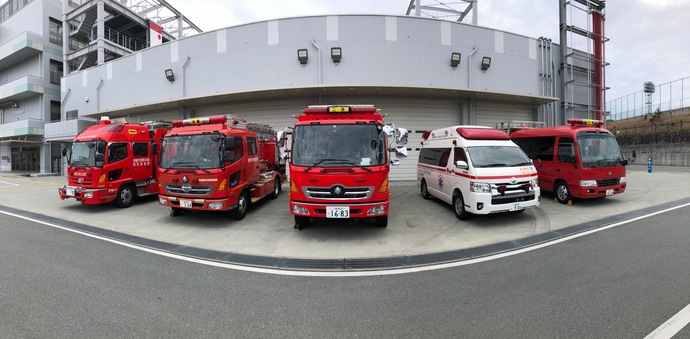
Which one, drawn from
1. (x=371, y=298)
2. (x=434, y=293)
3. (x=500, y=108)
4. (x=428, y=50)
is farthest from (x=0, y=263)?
(x=500, y=108)

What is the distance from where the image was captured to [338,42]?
47.1ft

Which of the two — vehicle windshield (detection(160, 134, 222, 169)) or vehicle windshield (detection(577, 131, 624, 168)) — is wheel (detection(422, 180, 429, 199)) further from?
vehicle windshield (detection(160, 134, 222, 169))

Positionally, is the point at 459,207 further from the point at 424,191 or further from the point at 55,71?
the point at 55,71

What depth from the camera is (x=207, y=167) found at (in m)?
7.34

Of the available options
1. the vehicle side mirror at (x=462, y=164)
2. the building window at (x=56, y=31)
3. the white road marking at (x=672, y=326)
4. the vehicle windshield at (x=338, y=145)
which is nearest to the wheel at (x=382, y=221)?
the vehicle windshield at (x=338, y=145)

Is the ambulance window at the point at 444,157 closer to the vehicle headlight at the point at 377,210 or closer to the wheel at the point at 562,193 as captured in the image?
the vehicle headlight at the point at 377,210

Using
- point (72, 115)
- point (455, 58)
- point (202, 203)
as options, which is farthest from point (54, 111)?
point (455, 58)

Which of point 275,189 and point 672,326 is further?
point 275,189

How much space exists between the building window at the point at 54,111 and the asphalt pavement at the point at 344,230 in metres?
24.4

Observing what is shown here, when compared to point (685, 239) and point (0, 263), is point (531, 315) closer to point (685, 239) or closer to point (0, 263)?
point (685, 239)

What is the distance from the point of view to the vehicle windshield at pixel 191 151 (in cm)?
746

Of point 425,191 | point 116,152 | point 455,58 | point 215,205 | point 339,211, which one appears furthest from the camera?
point 455,58

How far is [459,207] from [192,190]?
6898mm

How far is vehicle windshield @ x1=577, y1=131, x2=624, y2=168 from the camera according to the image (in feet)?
29.0
